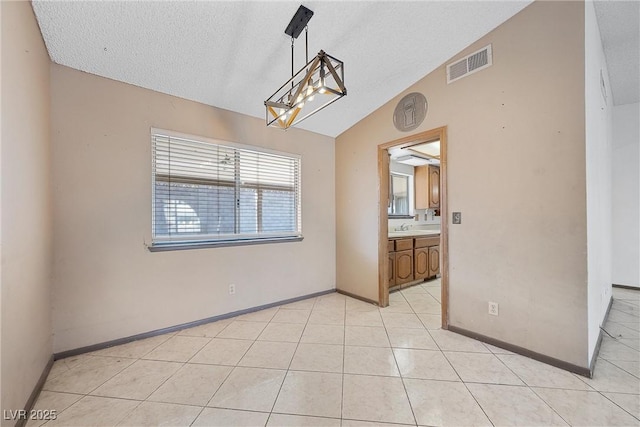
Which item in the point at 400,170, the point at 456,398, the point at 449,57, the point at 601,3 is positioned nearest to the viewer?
the point at 456,398

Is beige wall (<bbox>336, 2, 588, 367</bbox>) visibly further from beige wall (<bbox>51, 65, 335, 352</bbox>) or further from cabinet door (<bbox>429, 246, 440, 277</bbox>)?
beige wall (<bbox>51, 65, 335, 352</bbox>)

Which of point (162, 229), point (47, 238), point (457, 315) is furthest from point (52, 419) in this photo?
point (457, 315)

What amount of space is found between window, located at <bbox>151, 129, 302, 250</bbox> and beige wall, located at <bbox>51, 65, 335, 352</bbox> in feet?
0.36

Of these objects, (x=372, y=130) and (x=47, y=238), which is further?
(x=372, y=130)

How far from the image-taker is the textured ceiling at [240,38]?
1707 mm

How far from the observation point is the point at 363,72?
99.3 inches

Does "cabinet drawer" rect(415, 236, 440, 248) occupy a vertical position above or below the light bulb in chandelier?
below

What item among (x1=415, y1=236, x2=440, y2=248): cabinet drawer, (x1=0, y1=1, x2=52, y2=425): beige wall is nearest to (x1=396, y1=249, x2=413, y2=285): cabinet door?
(x1=415, y1=236, x2=440, y2=248): cabinet drawer

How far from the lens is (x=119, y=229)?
222 cm

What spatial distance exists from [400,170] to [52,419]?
528cm

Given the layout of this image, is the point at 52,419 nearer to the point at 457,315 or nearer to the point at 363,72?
the point at 457,315

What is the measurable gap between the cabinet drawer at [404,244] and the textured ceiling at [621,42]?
2.90 metres

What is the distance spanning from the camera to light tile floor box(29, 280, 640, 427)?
1.44 meters

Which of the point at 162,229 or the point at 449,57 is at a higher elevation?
the point at 449,57
